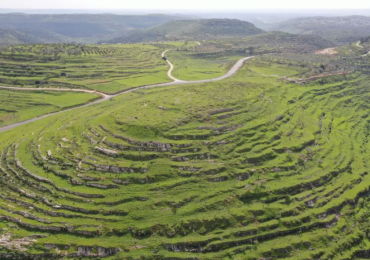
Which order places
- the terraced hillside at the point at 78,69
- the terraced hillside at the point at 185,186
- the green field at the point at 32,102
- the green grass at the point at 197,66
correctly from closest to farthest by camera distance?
the terraced hillside at the point at 185,186 → the green field at the point at 32,102 → the terraced hillside at the point at 78,69 → the green grass at the point at 197,66

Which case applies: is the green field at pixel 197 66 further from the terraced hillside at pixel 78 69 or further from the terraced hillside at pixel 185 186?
the terraced hillside at pixel 185 186

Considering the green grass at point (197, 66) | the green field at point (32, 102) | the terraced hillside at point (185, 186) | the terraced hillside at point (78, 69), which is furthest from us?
the green grass at point (197, 66)

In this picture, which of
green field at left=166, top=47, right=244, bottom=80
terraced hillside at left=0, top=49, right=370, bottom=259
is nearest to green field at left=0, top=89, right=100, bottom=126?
terraced hillside at left=0, top=49, right=370, bottom=259

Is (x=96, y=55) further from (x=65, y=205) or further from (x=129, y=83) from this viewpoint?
(x=65, y=205)

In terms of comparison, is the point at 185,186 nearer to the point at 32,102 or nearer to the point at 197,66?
the point at 32,102

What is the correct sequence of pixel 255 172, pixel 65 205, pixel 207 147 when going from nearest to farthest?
pixel 65 205 → pixel 255 172 → pixel 207 147

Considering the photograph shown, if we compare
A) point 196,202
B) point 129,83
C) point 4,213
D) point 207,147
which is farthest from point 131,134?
point 129,83

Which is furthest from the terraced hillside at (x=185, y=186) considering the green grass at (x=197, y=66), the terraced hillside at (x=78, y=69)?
the green grass at (x=197, y=66)
